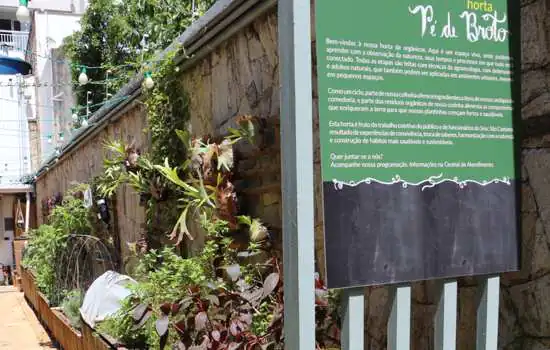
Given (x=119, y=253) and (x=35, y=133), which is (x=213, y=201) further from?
(x=35, y=133)

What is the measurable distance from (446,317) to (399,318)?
0.63ft

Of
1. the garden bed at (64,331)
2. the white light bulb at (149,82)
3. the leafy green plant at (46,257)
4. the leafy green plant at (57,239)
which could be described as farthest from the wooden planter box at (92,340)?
the leafy green plant at (46,257)

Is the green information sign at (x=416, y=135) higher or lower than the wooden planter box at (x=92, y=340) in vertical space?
higher

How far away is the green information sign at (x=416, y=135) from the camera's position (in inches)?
65.6

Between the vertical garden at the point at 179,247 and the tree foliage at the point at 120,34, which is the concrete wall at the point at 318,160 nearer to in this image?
the vertical garden at the point at 179,247

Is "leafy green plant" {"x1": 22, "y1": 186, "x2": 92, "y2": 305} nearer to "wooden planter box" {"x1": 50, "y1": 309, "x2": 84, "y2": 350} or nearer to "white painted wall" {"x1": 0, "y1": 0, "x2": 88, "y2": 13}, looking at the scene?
"wooden planter box" {"x1": 50, "y1": 309, "x2": 84, "y2": 350}

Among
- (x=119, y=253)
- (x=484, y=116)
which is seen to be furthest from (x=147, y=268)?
(x=484, y=116)

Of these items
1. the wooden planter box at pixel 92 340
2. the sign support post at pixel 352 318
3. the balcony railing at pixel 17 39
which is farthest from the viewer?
the balcony railing at pixel 17 39

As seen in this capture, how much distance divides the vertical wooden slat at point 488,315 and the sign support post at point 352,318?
522 millimetres

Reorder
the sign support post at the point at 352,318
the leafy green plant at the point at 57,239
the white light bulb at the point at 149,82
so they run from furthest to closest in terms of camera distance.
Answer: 1. the leafy green plant at the point at 57,239
2. the white light bulb at the point at 149,82
3. the sign support post at the point at 352,318

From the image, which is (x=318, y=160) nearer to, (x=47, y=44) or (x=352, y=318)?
(x=352, y=318)

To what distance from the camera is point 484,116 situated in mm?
1926

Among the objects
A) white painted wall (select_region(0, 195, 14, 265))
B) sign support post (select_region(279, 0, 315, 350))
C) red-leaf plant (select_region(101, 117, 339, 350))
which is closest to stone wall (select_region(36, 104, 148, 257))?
red-leaf plant (select_region(101, 117, 339, 350))

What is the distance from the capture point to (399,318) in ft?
6.12
